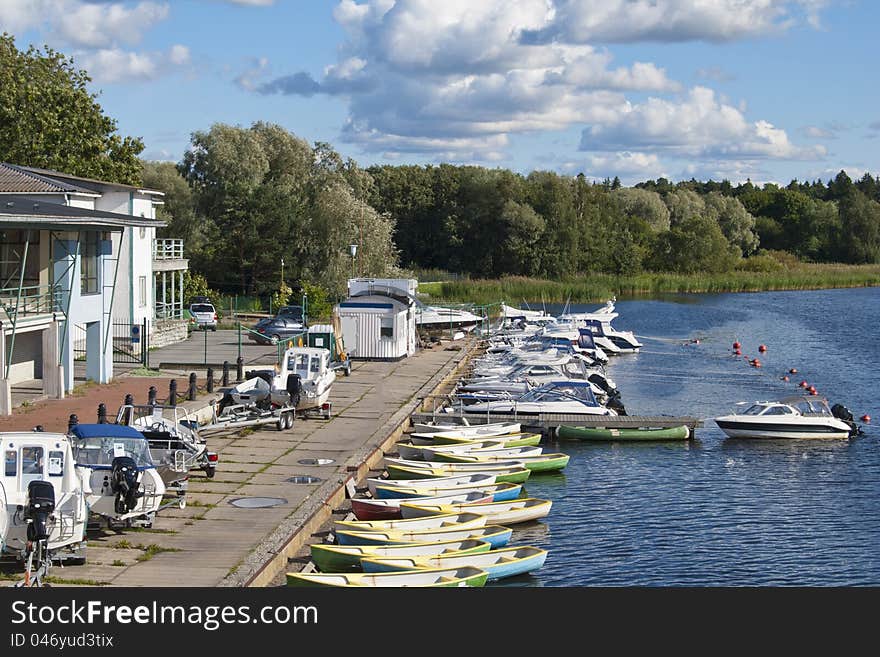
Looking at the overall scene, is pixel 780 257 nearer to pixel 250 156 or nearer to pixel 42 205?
pixel 250 156

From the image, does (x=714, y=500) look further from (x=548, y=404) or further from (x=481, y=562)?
(x=481, y=562)

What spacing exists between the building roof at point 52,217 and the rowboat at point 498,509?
1596cm

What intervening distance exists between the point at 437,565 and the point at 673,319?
2884 inches

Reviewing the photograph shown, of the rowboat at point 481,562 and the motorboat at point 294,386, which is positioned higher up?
the motorboat at point 294,386

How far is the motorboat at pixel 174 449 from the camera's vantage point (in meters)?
24.1

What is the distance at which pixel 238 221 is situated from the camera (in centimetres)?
A: 7850

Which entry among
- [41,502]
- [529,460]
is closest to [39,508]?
[41,502]

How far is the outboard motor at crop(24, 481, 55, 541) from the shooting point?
19219 mm

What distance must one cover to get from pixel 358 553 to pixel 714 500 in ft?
44.2

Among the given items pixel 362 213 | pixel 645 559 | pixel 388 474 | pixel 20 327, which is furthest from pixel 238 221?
pixel 645 559

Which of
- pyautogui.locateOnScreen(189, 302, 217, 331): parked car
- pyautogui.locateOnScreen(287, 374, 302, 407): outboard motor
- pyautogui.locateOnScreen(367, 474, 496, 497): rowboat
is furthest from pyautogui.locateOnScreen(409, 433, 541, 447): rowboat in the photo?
pyautogui.locateOnScreen(189, 302, 217, 331): parked car

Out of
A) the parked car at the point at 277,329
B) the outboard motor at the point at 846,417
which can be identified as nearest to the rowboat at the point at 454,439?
the outboard motor at the point at 846,417

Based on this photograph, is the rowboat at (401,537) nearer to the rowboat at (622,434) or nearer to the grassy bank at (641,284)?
the rowboat at (622,434)

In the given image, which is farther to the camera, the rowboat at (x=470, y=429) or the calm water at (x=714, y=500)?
the rowboat at (x=470, y=429)
